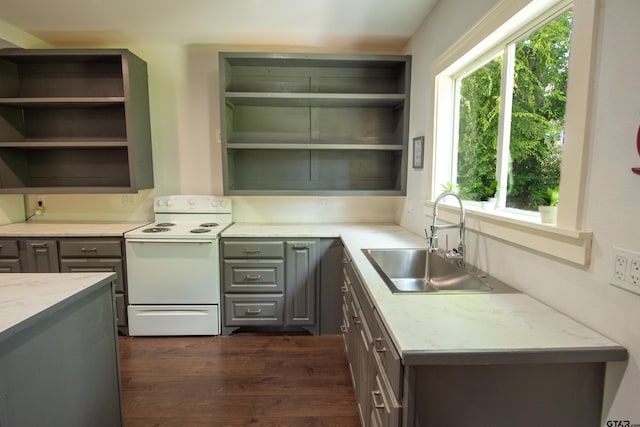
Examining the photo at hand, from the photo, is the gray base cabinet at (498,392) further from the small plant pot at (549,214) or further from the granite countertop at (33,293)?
the granite countertop at (33,293)

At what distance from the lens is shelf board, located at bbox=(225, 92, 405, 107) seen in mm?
2615

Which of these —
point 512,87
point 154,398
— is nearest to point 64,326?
point 154,398

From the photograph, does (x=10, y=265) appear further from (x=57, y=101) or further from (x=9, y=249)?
(x=57, y=101)

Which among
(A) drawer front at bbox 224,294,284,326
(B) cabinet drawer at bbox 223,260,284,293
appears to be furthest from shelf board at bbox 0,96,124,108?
(A) drawer front at bbox 224,294,284,326

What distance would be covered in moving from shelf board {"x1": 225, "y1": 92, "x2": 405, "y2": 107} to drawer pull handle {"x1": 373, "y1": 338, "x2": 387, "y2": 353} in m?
2.00

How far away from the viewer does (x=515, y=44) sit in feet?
5.12

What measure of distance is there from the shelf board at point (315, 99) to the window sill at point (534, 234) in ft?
4.39

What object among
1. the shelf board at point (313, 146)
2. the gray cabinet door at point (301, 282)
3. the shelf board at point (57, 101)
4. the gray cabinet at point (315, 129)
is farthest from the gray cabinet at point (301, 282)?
the shelf board at point (57, 101)

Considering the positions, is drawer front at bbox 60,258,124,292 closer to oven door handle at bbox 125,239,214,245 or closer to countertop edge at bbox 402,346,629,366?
oven door handle at bbox 125,239,214,245

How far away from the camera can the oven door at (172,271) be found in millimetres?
2516

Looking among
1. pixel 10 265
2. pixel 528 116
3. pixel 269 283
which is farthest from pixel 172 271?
pixel 528 116

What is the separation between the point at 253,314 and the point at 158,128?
1.93 metres

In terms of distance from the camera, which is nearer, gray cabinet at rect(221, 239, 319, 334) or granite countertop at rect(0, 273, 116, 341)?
granite countertop at rect(0, 273, 116, 341)

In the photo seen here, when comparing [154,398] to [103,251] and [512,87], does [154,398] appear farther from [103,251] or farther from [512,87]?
[512,87]
